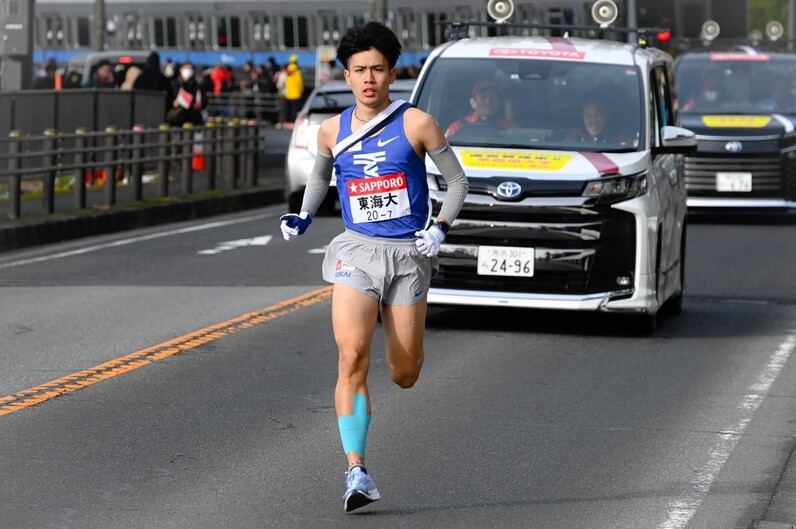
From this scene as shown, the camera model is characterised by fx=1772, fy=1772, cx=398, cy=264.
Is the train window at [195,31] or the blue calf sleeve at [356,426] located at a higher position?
the train window at [195,31]

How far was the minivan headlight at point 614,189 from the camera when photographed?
11.0 m

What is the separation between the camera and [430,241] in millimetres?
6281

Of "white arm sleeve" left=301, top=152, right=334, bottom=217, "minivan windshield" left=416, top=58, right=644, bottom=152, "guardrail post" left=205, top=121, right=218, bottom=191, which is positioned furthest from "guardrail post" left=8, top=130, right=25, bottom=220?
"white arm sleeve" left=301, top=152, right=334, bottom=217

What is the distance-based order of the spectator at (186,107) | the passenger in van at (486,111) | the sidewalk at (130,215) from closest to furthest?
the passenger in van at (486,111) → the sidewalk at (130,215) → the spectator at (186,107)

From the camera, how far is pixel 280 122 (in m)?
52.6

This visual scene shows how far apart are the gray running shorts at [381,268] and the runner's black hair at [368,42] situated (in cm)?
65

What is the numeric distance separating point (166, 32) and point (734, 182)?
42999 millimetres

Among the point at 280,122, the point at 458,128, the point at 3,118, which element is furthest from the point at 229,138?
the point at 280,122

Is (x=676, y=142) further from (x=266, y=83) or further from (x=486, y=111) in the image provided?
(x=266, y=83)

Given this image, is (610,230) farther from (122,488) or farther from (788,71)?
(788,71)

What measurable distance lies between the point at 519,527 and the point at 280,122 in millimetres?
46776

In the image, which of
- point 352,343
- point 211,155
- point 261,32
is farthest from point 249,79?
point 352,343

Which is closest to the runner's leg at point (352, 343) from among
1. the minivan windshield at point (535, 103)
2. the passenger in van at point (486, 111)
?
the minivan windshield at point (535, 103)

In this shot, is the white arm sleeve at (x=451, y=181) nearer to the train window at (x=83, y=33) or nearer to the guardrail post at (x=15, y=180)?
the guardrail post at (x=15, y=180)
